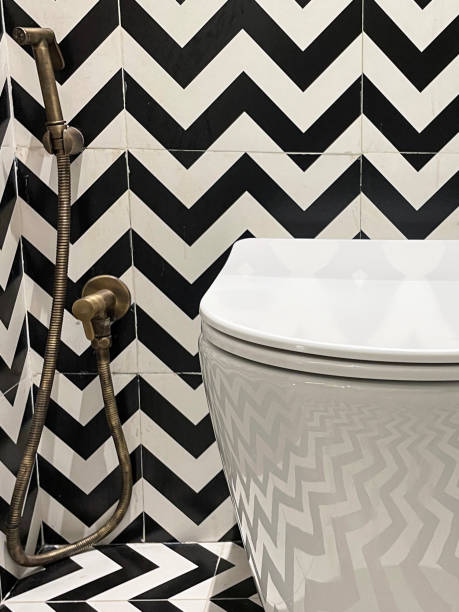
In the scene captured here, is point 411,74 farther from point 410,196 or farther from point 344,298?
point 344,298

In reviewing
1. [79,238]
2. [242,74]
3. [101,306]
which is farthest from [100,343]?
[242,74]

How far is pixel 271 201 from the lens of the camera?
123 cm

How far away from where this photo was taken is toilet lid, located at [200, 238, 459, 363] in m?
0.66

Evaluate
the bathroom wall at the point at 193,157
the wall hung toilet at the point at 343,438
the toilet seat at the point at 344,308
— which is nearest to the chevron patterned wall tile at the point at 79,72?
the bathroom wall at the point at 193,157

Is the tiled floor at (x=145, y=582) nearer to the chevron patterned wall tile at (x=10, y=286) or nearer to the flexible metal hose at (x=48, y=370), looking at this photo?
the flexible metal hose at (x=48, y=370)

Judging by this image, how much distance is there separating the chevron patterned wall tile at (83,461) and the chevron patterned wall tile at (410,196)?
461 millimetres

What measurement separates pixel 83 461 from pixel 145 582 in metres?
0.22

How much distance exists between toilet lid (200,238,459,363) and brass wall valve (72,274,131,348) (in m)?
0.23

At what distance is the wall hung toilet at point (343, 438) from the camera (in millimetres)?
634

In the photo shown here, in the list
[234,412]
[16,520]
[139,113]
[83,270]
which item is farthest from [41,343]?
[234,412]

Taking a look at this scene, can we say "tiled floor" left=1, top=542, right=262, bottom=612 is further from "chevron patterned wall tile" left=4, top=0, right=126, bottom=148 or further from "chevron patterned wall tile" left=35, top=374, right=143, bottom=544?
"chevron patterned wall tile" left=4, top=0, right=126, bottom=148

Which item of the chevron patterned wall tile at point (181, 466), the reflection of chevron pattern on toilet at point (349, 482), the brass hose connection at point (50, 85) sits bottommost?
the chevron patterned wall tile at point (181, 466)

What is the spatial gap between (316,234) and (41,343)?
465 mm

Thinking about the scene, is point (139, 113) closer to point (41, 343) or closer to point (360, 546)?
point (41, 343)
